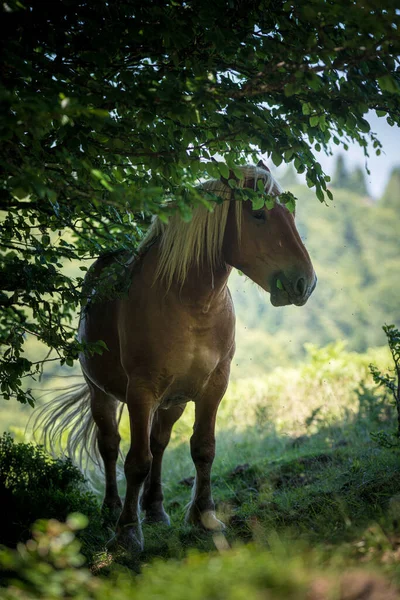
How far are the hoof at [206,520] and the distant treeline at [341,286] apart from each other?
3277 cm

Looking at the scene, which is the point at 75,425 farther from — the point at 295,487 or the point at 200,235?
the point at 200,235

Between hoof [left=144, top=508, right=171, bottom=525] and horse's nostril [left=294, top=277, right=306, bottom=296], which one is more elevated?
horse's nostril [left=294, top=277, right=306, bottom=296]

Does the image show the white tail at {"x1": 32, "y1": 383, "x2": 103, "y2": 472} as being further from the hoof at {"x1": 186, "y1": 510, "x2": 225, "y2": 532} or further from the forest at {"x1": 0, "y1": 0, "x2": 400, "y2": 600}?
the hoof at {"x1": 186, "y1": 510, "x2": 225, "y2": 532}

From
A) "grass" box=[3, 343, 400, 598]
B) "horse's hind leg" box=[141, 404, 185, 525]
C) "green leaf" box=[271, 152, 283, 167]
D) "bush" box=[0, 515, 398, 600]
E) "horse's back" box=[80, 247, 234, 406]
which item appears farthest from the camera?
"horse's hind leg" box=[141, 404, 185, 525]

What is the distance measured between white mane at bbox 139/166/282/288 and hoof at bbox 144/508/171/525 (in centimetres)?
222

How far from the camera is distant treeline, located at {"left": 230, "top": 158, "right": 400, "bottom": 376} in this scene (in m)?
44.4

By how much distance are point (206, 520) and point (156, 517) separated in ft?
3.33

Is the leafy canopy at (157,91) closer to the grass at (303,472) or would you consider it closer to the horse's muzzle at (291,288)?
the horse's muzzle at (291,288)

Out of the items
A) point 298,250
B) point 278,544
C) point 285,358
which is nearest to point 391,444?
point 298,250

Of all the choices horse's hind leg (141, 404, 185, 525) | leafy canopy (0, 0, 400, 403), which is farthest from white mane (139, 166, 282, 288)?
horse's hind leg (141, 404, 185, 525)

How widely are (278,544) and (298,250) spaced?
1.96 m

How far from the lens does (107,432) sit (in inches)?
219

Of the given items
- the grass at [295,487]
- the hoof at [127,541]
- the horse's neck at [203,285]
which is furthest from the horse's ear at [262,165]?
the hoof at [127,541]

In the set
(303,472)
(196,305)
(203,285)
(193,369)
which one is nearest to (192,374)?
(193,369)
